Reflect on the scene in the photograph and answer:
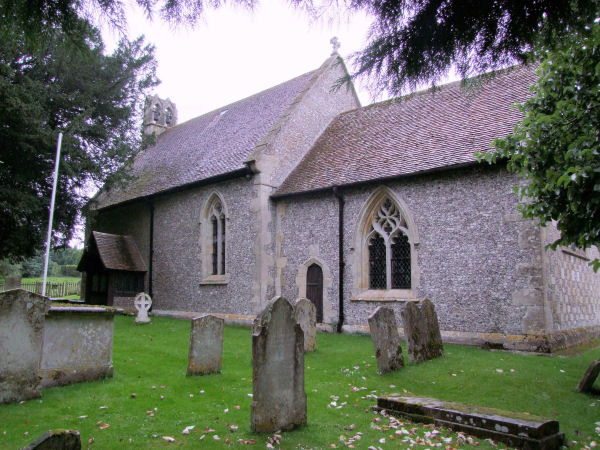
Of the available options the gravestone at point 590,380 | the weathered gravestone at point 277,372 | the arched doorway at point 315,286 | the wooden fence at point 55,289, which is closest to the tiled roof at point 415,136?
the arched doorway at point 315,286

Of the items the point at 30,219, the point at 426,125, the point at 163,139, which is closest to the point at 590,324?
the point at 426,125

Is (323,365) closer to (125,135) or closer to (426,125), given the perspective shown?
(426,125)

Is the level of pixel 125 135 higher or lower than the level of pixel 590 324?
higher

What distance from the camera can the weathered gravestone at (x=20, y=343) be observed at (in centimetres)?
589

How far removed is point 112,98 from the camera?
1811 centimetres

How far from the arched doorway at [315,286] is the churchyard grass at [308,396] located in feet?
11.7

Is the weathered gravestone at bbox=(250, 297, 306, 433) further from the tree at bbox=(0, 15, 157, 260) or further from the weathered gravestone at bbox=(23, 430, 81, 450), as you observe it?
the tree at bbox=(0, 15, 157, 260)

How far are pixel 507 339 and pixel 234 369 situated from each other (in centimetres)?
596

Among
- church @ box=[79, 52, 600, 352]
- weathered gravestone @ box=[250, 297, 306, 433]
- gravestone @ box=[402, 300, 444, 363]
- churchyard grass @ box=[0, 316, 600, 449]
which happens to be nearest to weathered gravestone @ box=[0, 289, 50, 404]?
churchyard grass @ box=[0, 316, 600, 449]

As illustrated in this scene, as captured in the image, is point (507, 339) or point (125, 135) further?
point (125, 135)

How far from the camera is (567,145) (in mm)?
6082

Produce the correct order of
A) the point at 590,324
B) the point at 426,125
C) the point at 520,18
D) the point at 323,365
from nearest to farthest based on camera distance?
the point at 520,18 < the point at 323,365 < the point at 590,324 < the point at 426,125

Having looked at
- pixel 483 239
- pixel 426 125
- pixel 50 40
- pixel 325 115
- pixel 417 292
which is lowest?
pixel 417 292

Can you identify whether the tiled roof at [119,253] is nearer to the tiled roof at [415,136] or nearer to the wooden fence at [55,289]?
the tiled roof at [415,136]
